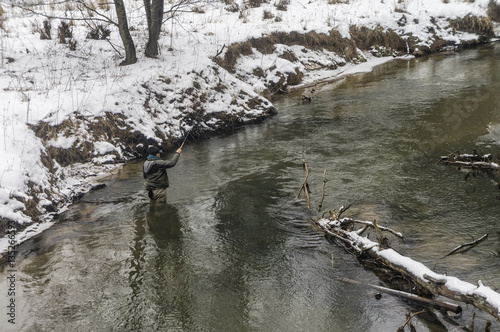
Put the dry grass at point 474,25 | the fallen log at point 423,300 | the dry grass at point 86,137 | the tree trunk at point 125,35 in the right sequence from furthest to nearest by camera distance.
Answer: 1. the dry grass at point 474,25
2. the tree trunk at point 125,35
3. the dry grass at point 86,137
4. the fallen log at point 423,300

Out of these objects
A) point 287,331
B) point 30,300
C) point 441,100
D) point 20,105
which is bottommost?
point 287,331

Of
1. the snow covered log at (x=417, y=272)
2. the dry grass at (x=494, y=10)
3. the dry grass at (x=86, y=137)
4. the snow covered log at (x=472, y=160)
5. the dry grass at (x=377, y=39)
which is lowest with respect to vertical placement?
the snow covered log at (x=417, y=272)

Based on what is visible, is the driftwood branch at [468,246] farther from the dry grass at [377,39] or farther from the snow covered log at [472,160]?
the dry grass at [377,39]

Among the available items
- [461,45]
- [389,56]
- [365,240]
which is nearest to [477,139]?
[365,240]

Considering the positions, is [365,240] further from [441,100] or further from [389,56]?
[389,56]

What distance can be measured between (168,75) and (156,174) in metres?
5.87

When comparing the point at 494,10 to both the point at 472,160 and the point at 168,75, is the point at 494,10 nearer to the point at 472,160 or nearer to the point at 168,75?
the point at 472,160

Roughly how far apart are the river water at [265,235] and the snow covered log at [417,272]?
27 cm

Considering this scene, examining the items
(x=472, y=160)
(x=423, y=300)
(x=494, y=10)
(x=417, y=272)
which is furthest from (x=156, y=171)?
(x=494, y=10)

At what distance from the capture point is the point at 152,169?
765 centimetres

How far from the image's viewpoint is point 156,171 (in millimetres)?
7703

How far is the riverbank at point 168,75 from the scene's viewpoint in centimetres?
868

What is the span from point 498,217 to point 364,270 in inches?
103
